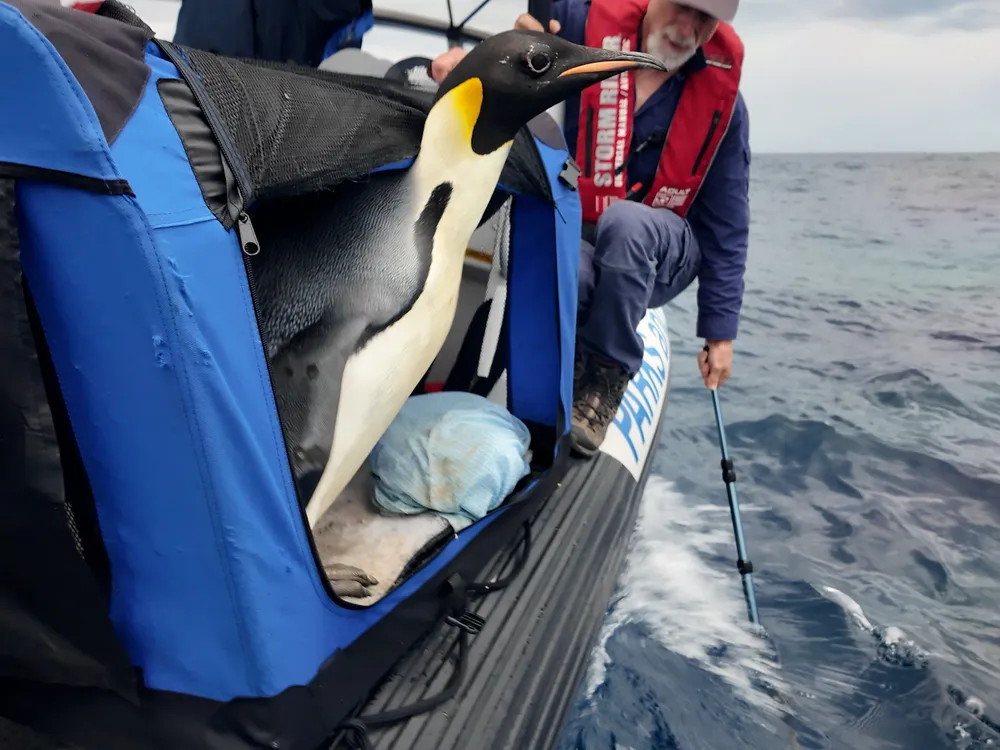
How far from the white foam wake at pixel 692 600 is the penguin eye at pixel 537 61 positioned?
1355mm

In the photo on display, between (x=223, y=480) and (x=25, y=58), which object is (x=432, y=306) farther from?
(x=25, y=58)

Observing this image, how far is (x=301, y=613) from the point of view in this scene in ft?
2.66

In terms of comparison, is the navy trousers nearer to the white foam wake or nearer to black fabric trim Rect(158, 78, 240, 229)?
the white foam wake

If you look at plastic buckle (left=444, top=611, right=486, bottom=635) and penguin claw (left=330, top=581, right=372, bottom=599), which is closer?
penguin claw (left=330, top=581, right=372, bottom=599)

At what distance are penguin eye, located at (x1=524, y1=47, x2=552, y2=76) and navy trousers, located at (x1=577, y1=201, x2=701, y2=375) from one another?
0.73 meters

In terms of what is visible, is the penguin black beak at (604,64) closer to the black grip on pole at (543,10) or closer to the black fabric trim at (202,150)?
the black fabric trim at (202,150)

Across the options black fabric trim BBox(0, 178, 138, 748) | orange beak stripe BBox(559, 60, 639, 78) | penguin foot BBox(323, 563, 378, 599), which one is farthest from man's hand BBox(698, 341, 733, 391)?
black fabric trim BBox(0, 178, 138, 748)

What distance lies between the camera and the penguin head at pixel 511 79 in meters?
1.04

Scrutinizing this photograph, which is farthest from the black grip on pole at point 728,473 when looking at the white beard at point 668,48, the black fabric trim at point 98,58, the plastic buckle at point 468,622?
the black fabric trim at point 98,58

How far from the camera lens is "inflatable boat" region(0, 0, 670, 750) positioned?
637 mm

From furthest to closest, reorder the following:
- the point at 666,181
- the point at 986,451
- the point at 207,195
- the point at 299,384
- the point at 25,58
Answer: the point at 986,451 < the point at 666,181 < the point at 299,384 < the point at 207,195 < the point at 25,58

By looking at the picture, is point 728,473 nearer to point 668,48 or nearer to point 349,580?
point 668,48

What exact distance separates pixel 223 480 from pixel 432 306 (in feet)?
Answer: 1.48

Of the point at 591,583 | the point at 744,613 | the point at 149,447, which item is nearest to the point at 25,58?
the point at 149,447
